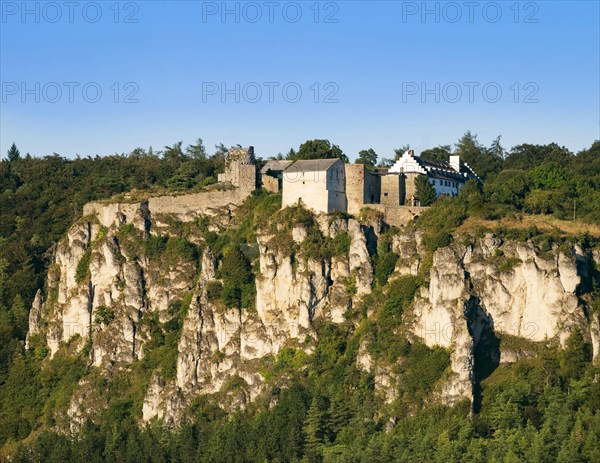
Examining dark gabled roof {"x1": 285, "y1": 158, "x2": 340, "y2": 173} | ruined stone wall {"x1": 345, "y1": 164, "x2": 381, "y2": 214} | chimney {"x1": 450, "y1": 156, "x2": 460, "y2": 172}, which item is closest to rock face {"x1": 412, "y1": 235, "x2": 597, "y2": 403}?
ruined stone wall {"x1": 345, "y1": 164, "x2": 381, "y2": 214}

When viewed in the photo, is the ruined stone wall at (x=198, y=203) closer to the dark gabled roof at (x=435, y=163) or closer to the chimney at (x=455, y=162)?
the dark gabled roof at (x=435, y=163)

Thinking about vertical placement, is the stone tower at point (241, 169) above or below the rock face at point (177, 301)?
above

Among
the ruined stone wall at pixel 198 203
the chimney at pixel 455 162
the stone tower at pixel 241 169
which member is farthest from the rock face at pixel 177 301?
the chimney at pixel 455 162

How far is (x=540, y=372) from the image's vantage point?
260 feet

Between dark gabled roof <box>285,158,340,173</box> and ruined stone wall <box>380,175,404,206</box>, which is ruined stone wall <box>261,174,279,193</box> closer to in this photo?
dark gabled roof <box>285,158,340,173</box>

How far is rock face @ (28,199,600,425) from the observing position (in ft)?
268

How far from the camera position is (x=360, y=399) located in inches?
3238

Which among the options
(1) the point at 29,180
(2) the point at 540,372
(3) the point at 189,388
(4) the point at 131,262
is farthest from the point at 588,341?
(1) the point at 29,180

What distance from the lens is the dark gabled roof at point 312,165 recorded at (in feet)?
293

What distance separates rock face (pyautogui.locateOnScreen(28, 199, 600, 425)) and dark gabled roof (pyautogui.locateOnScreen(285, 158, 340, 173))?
9.55ft

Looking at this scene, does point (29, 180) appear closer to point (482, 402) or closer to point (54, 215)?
point (54, 215)

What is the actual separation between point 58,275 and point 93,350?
7565 millimetres

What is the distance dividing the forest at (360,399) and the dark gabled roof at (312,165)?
126 inches

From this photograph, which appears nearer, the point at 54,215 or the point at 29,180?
the point at 54,215
